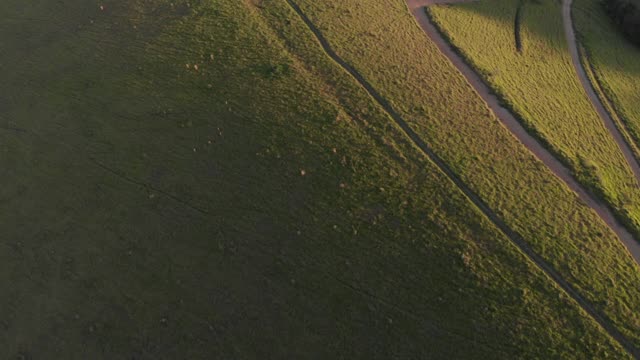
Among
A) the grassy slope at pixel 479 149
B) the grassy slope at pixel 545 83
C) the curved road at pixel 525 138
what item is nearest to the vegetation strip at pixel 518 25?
the grassy slope at pixel 545 83

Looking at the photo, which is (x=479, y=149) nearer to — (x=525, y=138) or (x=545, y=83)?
(x=525, y=138)

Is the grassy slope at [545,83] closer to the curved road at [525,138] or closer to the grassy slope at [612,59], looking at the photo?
the curved road at [525,138]

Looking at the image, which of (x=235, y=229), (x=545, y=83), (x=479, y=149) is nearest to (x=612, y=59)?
(x=545, y=83)

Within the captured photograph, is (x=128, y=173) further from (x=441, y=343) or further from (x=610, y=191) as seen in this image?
(x=610, y=191)

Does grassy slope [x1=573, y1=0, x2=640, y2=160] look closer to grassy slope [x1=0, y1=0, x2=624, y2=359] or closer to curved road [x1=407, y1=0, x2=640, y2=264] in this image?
curved road [x1=407, y1=0, x2=640, y2=264]

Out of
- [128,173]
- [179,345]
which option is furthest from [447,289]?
[128,173]
